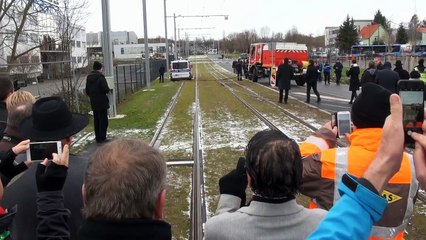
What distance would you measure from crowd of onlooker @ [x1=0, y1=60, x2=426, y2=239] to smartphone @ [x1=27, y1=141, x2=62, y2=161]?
0.08 metres

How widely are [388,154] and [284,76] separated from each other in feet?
57.7

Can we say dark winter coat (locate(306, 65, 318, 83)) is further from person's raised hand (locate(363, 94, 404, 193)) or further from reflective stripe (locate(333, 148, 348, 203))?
person's raised hand (locate(363, 94, 404, 193))

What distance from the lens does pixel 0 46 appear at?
21.2 m

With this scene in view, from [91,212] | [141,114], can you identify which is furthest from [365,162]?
[141,114]

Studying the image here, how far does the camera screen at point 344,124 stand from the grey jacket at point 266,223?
3.22ft

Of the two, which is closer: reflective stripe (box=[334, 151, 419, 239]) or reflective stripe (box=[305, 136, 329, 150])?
reflective stripe (box=[334, 151, 419, 239])

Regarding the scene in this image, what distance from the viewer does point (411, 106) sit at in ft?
6.24

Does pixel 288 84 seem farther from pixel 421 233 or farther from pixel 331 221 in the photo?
pixel 331 221

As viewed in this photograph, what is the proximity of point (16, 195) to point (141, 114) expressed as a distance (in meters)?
14.0

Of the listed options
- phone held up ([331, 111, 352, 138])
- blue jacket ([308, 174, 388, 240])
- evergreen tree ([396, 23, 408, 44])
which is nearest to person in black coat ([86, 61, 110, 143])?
phone held up ([331, 111, 352, 138])

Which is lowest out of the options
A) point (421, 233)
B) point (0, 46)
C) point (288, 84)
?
point (421, 233)

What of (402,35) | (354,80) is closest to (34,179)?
(354,80)

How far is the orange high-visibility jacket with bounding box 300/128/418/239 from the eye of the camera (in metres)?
2.59

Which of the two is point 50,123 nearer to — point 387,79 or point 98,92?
point 98,92
